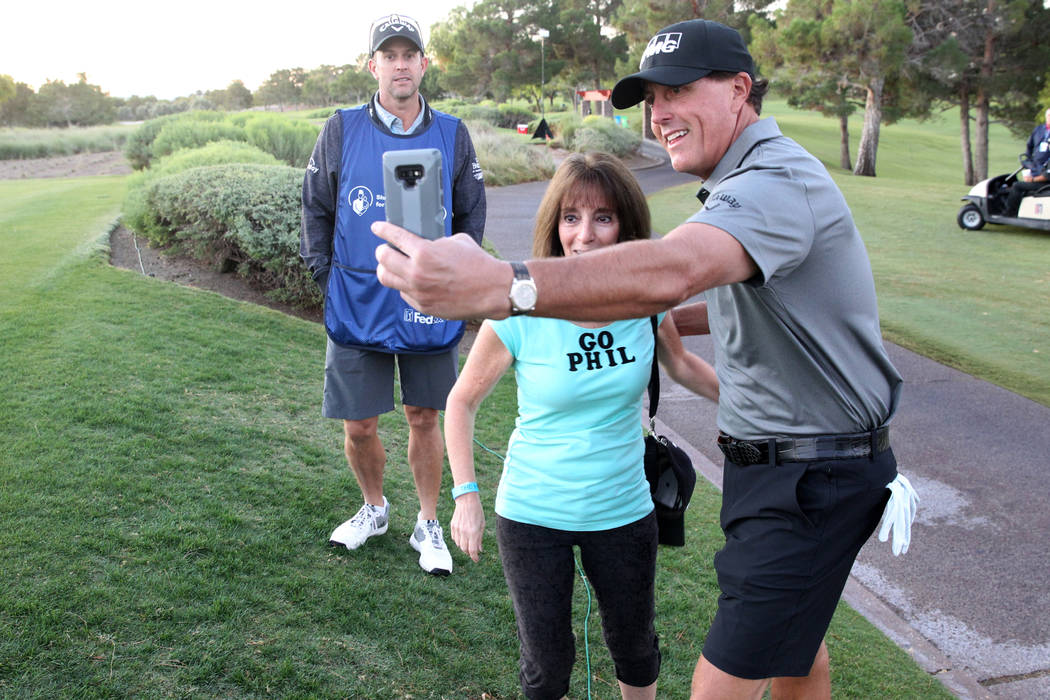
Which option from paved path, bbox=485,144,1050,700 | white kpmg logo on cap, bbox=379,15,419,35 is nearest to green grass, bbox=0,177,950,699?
paved path, bbox=485,144,1050,700

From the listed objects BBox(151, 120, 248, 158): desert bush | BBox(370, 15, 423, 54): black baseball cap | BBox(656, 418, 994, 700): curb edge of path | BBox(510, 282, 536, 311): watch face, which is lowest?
BBox(656, 418, 994, 700): curb edge of path

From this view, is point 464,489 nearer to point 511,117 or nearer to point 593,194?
point 593,194

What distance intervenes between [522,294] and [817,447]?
3.85 feet

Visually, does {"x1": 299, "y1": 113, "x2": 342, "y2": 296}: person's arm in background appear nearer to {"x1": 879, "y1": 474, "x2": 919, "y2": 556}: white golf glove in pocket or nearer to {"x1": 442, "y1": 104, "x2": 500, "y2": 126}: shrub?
{"x1": 879, "y1": 474, "x2": 919, "y2": 556}: white golf glove in pocket

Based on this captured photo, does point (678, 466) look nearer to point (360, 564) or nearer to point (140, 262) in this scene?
point (360, 564)

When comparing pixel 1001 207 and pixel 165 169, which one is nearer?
pixel 165 169

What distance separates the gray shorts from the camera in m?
4.11

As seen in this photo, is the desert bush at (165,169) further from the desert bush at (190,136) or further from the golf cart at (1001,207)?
the golf cart at (1001,207)

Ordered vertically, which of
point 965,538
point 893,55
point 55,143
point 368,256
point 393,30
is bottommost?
point 965,538

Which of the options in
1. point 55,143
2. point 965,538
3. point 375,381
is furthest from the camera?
point 55,143

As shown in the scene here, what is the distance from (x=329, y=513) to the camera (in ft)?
14.9

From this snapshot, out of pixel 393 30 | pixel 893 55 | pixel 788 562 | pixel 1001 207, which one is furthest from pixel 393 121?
pixel 893 55

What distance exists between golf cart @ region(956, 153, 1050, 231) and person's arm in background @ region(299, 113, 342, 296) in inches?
624

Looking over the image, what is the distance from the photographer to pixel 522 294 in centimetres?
141
